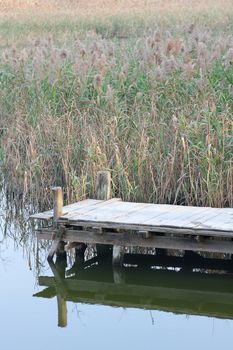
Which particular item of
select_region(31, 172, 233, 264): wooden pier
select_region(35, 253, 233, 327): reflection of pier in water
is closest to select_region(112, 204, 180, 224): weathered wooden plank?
select_region(31, 172, 233, 264): wooden pier

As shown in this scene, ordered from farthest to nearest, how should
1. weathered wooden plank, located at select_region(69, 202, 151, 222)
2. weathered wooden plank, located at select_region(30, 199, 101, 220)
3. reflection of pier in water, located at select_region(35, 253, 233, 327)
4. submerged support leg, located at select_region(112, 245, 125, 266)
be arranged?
weathered wooden plank, located at select_region(30, 199, 101, 220) → submerged support leg, located at select_region(112, 245, 125, 266) → weathered wooden plank, located at select_region(69, 202, 151, 222) → reflection of pier in water, located at select_region(35, 253, 233, 327)

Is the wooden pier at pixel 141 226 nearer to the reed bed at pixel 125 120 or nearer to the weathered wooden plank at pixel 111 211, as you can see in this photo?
the weathered wooden plank at pixel 111 211

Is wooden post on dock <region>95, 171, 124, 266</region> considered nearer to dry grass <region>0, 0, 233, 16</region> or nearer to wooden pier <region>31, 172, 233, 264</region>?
wooden pier <region>31, 172, 233, 264</region>

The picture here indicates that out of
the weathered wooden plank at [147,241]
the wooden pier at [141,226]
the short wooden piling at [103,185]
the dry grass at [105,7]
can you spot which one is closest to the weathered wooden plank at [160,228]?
the wooden pier at [141,226]

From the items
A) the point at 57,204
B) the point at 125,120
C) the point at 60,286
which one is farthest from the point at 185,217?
the point at 125,120

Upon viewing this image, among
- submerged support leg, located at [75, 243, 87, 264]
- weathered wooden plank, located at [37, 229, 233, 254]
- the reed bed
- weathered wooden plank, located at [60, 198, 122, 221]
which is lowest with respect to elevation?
submerged support leg, located at [75, 243, 87, 264]

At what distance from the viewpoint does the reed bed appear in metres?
9.30

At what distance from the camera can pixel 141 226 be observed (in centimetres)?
816

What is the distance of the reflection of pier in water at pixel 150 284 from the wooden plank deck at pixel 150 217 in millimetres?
447

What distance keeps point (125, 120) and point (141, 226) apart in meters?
2.31

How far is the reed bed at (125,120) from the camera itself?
9.30 metres

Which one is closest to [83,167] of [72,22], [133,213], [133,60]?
[133,213]

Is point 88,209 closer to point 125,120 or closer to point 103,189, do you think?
point 103,189

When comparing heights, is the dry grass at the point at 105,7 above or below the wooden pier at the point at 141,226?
above
